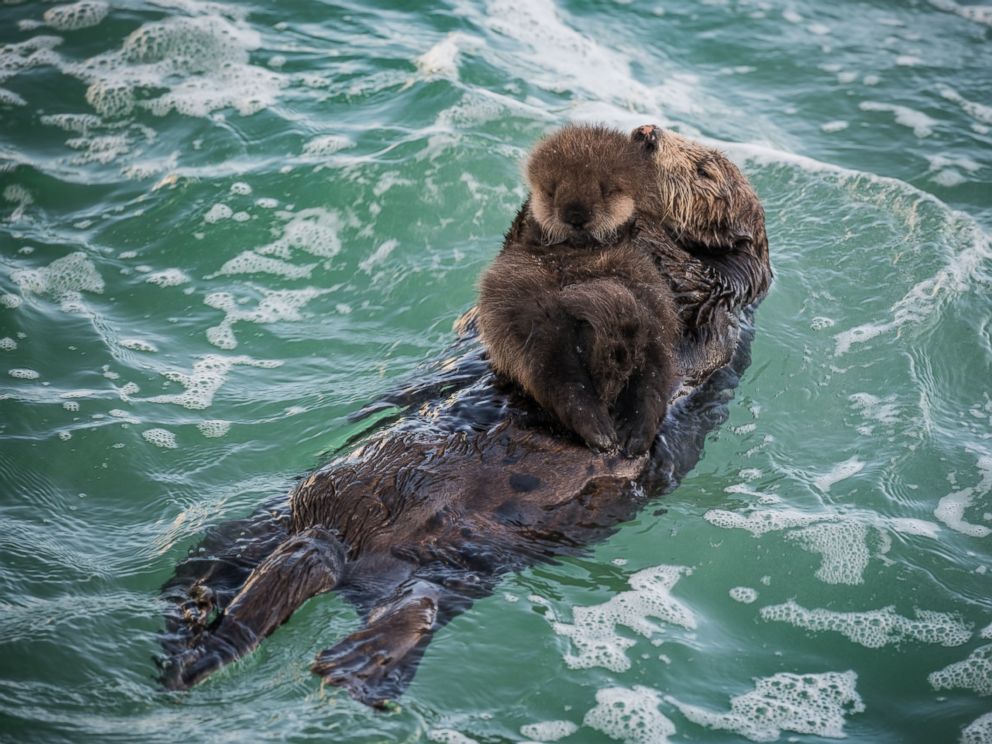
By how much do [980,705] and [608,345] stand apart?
5.75 ft

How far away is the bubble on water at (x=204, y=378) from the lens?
15.4ft

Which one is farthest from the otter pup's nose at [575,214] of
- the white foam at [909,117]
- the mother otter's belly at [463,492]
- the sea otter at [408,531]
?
the white foam at [909,117]

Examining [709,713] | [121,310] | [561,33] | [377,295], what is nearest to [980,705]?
[709,713]

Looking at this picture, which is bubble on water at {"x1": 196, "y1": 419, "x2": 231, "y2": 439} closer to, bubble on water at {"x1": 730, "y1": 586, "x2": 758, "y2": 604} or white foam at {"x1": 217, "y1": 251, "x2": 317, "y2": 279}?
white foam at {"x1": 217, "y1": 251, "x2": 317, "y2": 279}

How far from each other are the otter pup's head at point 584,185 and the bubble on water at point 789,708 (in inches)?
68.4

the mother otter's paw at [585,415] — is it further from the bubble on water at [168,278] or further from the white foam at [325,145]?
the white foam at [325,145]

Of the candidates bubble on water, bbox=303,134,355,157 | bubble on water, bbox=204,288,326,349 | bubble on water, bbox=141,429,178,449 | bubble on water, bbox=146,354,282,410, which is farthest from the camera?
bubble on water, bbox=303,134,355,157

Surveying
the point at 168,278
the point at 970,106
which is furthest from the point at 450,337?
the point at 970,106

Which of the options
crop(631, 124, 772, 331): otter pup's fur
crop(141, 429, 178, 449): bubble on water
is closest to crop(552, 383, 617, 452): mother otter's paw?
crop(631, 124, 772, 331): otter pup's fur

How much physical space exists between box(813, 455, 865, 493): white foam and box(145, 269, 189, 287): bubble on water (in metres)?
3.51

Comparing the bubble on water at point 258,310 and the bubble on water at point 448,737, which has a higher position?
the bubble on water at point 258,310

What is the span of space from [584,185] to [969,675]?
87.4 inches

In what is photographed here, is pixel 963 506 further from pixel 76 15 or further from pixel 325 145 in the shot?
pixel 76 15

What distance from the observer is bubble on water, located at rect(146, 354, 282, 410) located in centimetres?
468
